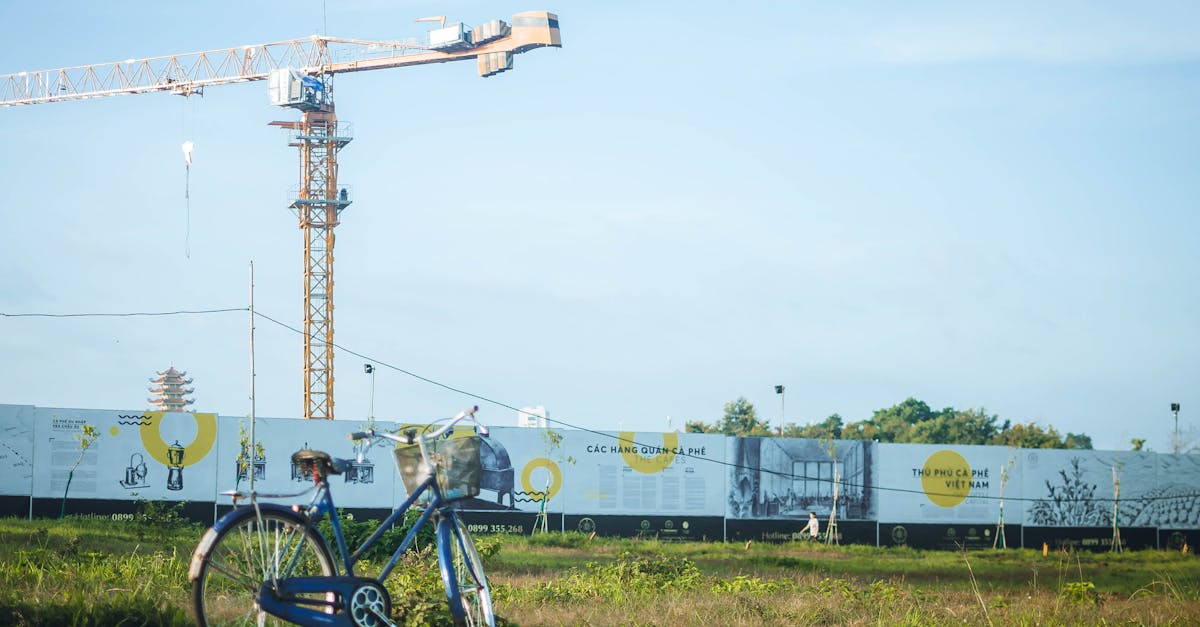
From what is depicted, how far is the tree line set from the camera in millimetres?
70875

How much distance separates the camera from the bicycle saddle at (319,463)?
19.8 ft

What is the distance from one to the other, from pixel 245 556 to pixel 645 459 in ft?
105

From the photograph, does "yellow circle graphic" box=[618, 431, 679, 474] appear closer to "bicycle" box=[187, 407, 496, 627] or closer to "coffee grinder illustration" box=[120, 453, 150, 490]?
"coffee grinder illustration" box=[120, 453, 150, 490]

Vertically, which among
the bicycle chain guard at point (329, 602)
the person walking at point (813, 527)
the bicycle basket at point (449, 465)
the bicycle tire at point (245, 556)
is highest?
the bicycle basket at point (449, 465)

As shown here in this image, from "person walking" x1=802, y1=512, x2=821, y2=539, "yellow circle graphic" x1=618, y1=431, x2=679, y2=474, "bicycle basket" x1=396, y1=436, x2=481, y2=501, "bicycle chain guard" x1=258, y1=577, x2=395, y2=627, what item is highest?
"bicycle basket" x1=396, y1=436, x2=481, y2=501

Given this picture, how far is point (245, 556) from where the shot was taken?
19.3 ft

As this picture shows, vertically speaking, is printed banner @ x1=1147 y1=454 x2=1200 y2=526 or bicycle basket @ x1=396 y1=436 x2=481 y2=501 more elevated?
bicycle basket @ x1=396 y1=436 x2=481 y2=501

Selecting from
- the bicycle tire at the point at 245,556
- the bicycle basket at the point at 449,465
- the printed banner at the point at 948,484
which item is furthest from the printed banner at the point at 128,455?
the bicycle tire at the point at 245,556

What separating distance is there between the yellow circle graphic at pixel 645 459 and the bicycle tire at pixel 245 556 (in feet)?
104

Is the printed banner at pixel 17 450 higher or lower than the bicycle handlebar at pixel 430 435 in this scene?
lower

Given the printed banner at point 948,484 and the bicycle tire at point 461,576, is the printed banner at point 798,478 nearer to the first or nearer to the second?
A: the printed banner at point 948,484

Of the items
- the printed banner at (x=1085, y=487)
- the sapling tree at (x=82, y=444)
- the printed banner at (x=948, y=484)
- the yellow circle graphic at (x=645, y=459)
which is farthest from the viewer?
the printed banner at (x=1085, y=487)

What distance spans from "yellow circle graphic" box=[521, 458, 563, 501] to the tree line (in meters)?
29.8

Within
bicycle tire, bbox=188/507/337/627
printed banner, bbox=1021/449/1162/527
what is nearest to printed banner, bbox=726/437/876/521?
printed banner, bbox=1021/449/1162/527
